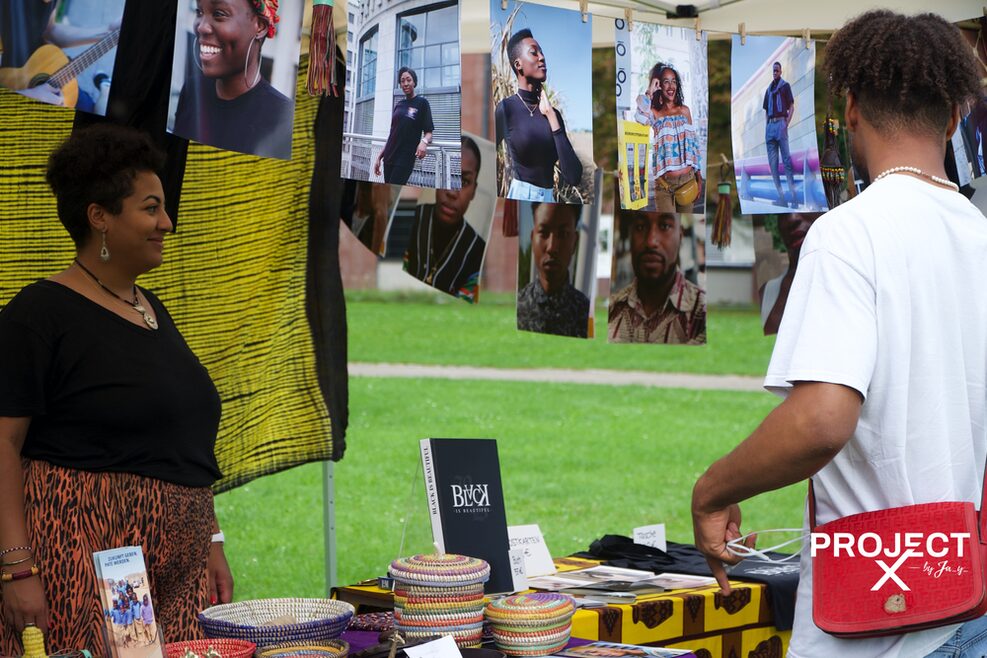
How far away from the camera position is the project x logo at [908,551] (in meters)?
1.47

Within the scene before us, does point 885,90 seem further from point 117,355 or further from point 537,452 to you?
point 537,452

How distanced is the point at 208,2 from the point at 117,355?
2.37 ft

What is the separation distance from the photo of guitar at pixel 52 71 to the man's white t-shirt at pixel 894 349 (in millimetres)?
1512

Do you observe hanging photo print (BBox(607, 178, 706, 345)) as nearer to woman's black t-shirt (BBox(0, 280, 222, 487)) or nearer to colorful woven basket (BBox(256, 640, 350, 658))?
woman's black t-shirt (BBox(0, 280, 222, 487))

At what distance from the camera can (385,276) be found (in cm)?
2183

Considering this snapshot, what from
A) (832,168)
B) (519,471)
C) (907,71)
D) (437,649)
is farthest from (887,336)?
(519,471)

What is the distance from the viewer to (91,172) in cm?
236

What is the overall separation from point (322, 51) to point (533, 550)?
1.43 metres

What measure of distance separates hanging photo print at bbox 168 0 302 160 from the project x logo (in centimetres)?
139

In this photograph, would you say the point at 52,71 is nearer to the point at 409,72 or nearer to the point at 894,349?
the point at 409,72

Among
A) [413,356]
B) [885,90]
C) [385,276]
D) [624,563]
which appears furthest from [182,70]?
[385,276]

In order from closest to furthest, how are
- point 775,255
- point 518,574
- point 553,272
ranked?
point 518,574 → point 553,272 → point 775,255

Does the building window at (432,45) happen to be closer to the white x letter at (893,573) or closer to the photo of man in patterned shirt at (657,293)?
the photo of man in patterned shirt at (657,293)

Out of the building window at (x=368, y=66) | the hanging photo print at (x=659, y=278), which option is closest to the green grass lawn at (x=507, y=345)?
the hanging photo print at (x=659, y=278)
